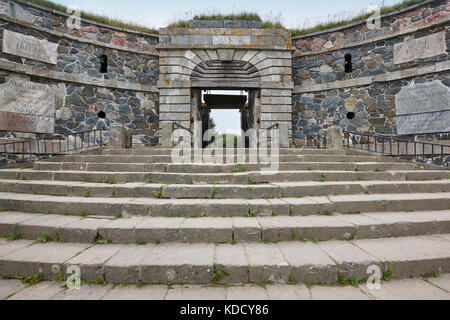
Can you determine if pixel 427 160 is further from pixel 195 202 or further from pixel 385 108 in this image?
pixel 195 202

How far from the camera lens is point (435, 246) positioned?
2.61m

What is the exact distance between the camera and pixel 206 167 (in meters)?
4.74

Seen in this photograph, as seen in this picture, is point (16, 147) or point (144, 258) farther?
point (16, 147)

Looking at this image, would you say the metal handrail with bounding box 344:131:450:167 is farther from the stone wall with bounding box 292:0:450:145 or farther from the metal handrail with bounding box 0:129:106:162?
the metal handrail with bounding box 0:129:106:162

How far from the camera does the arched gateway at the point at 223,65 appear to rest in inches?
372

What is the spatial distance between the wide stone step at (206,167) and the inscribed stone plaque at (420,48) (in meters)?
6.01

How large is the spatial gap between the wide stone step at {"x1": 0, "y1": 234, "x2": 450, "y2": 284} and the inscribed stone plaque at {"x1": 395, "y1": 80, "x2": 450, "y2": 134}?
7792mm

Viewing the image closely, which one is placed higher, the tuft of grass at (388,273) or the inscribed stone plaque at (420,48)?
the inscribed stone plaque at (420,48)

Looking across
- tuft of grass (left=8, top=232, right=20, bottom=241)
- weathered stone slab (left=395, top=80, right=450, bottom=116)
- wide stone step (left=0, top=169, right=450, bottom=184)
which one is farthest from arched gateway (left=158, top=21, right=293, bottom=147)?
tuft of grass (left=8, top=232, right=20, bottom=241)

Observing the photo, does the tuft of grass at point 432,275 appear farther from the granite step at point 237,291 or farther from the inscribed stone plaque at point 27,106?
the inscribed stone plaque at point 27,106

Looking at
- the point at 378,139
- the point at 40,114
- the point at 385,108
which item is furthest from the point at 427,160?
the point at 40,114

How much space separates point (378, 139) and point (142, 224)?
10.2 metres

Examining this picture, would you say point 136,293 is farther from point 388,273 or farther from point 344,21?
point 344,21

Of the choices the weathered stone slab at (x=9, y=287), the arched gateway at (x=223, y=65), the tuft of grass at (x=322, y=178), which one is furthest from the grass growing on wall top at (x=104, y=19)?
the weathered stone slab at (x=9, y=287)
